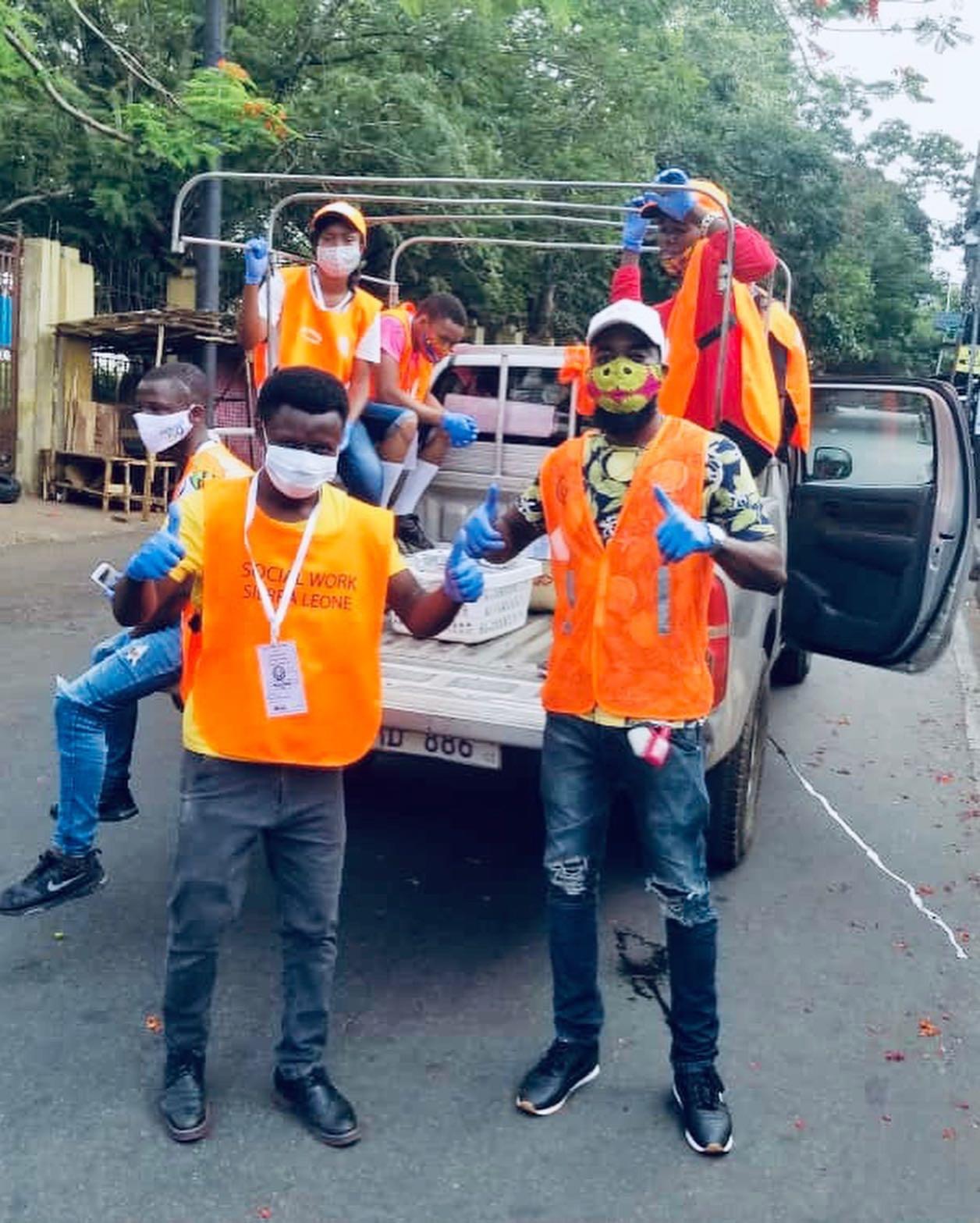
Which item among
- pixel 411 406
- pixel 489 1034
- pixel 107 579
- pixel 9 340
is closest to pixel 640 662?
pixel 489 1034

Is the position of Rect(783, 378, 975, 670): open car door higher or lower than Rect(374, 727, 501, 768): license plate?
higher

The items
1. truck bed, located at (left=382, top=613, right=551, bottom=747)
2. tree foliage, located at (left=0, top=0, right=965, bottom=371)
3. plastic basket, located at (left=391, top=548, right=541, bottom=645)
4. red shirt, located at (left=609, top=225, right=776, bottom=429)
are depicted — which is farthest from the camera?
tree foliage, located at (left=0, top=0, right=965, bottom=371)

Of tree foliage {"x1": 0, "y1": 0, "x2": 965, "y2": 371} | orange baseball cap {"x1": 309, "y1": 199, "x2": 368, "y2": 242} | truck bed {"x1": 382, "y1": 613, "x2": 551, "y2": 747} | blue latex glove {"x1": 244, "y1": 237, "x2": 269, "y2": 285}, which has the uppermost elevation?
tree foliage {"x1": 0, "y1": 0, "x2": 965, "y2": 371}

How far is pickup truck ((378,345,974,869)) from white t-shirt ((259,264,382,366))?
0.82m

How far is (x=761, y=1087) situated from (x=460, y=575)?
1.57 meters

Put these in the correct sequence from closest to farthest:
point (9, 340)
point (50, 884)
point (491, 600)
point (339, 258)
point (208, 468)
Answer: point (208, 468)
point (50, 884)
point (491, 600)
point (339, 258)
point (9, 340)

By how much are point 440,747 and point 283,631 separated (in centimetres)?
131

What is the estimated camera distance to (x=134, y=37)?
50.7ft

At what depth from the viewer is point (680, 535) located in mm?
2938

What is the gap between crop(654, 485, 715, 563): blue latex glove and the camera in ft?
9.64

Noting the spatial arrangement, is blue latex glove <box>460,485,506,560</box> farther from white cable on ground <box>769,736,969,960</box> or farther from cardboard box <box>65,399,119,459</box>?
cardboard box <box>65,399,119,459</box>

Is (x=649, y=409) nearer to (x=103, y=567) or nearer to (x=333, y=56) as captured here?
(x=103, y=567)

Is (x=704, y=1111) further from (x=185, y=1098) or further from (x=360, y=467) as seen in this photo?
(x=360, y=467)

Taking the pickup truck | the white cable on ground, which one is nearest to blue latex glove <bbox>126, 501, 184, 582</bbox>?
the pickup truck
